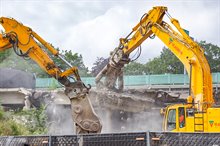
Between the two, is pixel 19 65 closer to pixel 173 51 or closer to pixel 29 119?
pixel 29 119

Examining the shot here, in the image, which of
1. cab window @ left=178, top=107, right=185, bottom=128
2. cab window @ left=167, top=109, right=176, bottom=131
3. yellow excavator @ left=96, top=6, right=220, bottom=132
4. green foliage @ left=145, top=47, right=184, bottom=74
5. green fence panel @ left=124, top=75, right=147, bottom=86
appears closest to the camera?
yellow excavator @ left=96, top=6, right=220, bottom=132

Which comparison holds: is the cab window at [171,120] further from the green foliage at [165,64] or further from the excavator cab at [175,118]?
the green foliage at [165,64]

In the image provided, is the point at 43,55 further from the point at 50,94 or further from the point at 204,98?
the point at 50,94

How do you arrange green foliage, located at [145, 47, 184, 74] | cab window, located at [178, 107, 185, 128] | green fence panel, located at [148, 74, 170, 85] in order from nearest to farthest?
cab window, located at [178, 107, 185, 128]
green fence panel, located at [148, 74, 170, 85]
green foliage, located at [145, 47, 184, 74]

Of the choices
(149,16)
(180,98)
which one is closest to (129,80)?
(180,98)

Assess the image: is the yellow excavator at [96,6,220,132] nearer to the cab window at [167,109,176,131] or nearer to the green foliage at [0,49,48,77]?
the cab window at [167,109,176,131]

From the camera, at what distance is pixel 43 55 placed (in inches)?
654

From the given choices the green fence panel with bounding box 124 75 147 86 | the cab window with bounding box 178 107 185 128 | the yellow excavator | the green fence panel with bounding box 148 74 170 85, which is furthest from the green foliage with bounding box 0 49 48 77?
the cab window with bounding box 178 107 185 128

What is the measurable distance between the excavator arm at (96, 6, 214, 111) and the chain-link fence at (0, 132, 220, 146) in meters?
7.45

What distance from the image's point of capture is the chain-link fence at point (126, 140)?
22.1 ft

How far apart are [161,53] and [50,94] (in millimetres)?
48708

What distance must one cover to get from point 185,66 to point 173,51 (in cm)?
119

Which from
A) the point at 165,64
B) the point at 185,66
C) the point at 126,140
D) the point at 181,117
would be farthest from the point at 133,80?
the point at 165,64

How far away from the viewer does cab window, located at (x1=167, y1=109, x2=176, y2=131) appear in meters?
15.2
